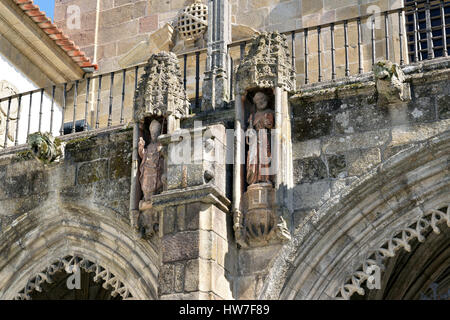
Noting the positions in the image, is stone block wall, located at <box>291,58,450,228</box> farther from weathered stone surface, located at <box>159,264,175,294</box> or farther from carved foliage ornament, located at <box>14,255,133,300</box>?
carved foliage ornament, located at <box>14,255,133,300</box>

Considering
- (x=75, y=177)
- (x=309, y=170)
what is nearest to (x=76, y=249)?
(x=75, y=177)

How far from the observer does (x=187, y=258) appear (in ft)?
30.3

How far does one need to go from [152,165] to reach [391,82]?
2.34m

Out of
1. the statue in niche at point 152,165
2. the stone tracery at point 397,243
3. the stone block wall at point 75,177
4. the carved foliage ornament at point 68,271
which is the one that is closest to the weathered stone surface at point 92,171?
the stone block wall at point 75,177

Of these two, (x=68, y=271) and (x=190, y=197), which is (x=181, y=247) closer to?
(x=190, y=197)

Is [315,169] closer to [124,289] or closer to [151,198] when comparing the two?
[151,198]

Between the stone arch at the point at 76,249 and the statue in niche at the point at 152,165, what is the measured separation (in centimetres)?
44

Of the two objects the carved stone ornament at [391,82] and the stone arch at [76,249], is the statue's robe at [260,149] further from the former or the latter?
the stone arch at [76,249]

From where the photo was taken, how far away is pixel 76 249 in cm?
1082

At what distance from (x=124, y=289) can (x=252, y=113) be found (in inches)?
80.5

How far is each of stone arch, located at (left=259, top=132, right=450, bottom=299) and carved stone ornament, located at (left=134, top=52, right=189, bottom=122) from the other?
1774 millimetres

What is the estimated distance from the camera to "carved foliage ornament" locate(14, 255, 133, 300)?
1050cm

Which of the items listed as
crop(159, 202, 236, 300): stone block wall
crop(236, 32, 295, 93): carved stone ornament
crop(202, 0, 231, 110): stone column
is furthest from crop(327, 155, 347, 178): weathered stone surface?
crop(202, 0, 231, 110): stone column

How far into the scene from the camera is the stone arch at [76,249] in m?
10.3
